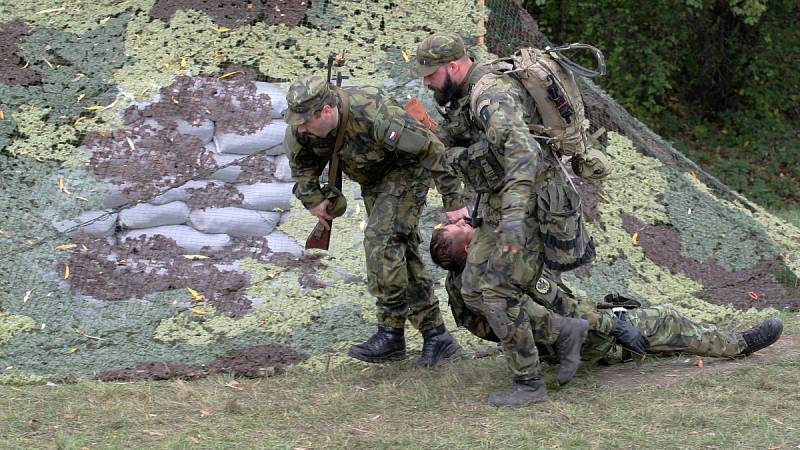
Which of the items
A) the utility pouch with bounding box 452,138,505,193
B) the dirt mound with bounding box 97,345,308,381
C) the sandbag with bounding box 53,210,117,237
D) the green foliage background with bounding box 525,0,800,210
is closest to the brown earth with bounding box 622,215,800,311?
the utility pouch with bounding box 452,138,505,193

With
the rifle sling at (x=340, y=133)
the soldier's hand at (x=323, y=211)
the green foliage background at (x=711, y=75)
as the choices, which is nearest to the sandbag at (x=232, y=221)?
the soldier's hand at (x=323, y=211)

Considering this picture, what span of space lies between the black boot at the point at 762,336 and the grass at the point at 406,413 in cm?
9

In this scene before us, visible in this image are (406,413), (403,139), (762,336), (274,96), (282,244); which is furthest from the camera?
(274,96)

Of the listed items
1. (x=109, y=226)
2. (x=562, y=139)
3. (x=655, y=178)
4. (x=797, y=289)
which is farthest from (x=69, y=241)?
(x=797, y=289)

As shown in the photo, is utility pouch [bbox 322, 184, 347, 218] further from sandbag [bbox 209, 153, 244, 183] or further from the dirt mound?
sandbag [bbox 209, 153, 244, 183]

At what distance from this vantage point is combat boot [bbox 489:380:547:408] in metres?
5.12

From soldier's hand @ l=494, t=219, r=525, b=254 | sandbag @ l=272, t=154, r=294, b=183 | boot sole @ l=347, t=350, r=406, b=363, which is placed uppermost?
soldier's hand @ l=494, t=219, r=525, b=254

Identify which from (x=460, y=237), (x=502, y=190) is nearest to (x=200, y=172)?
(x=460, y=237)

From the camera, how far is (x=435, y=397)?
17.7 ft

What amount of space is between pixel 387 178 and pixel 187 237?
236 centimetres

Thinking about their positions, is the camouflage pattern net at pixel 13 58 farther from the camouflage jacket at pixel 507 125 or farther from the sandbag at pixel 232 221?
the camouflage jacket at pixel 507 125

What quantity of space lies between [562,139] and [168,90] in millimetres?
4293

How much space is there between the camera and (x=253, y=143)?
8133 millimetres

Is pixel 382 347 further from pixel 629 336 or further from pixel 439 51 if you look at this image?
pixel 439 51
